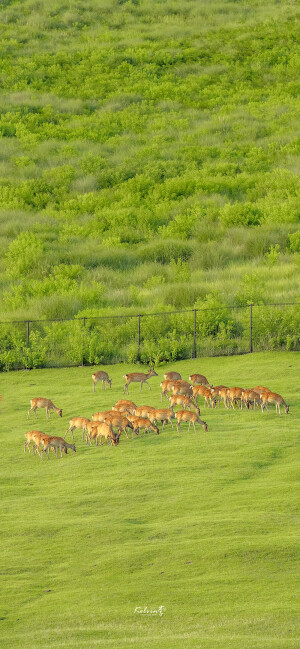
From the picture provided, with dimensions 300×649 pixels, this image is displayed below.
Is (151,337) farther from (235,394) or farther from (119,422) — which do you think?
(119,422)

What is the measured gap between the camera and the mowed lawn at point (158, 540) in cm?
1243

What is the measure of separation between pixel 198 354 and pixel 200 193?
2788cm

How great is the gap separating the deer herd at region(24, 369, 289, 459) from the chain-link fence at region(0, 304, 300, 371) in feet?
22.8

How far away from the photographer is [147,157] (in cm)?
6950

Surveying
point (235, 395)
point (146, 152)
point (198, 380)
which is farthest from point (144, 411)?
point (146, 152)

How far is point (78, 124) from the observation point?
7606 centimetres

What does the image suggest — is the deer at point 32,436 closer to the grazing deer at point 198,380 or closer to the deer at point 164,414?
the deer at point 164,414

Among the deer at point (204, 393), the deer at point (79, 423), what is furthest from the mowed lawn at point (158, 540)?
the deer at point (204, 393)

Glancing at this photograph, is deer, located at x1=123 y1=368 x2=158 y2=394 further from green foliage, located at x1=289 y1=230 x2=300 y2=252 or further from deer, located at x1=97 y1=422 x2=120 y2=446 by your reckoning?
green foliage, located at x1=289 y1=230 x2=300 y2=252

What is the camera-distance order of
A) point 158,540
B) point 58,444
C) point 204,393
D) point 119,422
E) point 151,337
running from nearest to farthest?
1. point 158,540
2. point 58,444
3. point 119,422
4. point 204,393
5. point 151,337

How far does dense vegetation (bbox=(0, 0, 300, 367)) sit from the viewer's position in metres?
46.8

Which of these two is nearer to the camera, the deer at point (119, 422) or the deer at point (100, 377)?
the deer at point (119, 422)

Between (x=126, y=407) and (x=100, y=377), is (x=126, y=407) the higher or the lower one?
the higher one

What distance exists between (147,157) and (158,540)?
56066 millimetres
